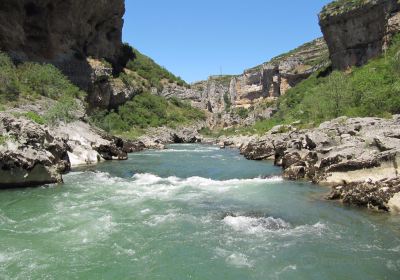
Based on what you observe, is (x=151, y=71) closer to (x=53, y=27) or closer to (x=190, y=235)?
(x=53, y=27)

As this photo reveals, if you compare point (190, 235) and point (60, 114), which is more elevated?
point (60, 114)

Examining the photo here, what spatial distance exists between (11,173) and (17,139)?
233cm

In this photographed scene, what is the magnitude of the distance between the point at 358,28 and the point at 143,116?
51.7m

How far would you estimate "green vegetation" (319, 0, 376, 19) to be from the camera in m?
77.9

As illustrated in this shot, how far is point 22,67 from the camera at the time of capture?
62594mm

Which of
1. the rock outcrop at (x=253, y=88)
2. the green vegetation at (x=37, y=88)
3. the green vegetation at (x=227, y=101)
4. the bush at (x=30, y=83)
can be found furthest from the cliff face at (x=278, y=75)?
the green vegetation at (x=37, y=88)

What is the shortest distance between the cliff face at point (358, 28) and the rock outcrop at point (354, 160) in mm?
41838

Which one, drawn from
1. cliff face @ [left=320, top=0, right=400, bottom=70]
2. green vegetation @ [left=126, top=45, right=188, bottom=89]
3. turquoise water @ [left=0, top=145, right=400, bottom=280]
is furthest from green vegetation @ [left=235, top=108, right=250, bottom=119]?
turquoise water @ [left=0, top=145, right=400, bottom=280]

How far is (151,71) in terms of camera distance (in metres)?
141

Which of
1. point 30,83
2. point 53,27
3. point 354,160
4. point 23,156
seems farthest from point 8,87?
point 354,160

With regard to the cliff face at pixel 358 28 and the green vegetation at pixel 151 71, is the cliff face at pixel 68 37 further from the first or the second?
the cliff face at pixel 358 28

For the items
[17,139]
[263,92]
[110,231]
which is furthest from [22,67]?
[263,92]

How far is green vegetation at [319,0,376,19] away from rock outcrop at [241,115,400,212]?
49241mm

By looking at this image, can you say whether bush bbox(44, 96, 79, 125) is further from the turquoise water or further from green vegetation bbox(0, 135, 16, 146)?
the turquoise water
